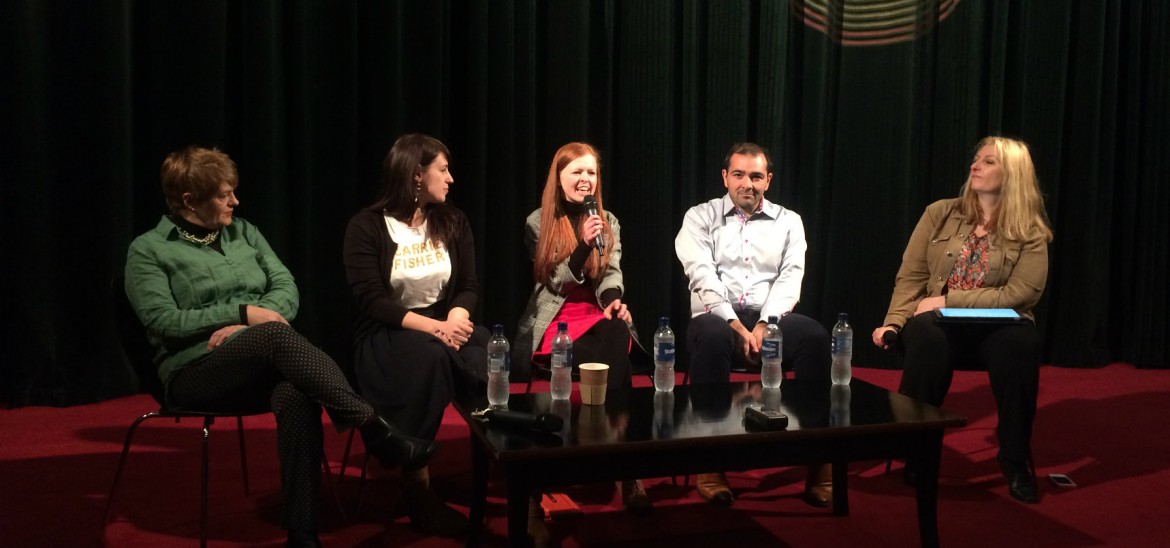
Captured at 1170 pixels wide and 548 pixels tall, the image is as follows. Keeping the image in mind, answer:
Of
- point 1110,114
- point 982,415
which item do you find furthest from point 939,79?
point 982,415

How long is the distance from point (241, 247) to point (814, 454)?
169cm

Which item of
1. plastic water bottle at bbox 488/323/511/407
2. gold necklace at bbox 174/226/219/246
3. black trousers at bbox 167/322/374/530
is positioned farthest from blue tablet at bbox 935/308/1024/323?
gold necklace at bbox 174/226/219/246

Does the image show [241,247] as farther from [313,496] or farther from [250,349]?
[313,496]

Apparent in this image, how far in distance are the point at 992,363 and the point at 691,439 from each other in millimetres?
1397

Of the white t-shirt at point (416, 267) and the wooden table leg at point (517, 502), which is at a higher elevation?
the white t-shirt at point (416, 267)

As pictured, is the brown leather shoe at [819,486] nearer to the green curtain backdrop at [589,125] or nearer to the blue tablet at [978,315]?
the blue tablet at [978,315]

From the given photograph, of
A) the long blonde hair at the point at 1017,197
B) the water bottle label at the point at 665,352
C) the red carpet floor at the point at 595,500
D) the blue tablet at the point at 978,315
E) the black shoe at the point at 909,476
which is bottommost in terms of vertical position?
the red carpet floor at the point at 595,500

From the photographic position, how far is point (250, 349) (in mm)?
2238

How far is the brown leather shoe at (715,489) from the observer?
8.95ft

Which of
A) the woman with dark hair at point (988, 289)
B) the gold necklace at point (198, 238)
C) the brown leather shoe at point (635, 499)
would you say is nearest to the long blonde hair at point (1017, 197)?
the woman with dark hair at point (988, 289)

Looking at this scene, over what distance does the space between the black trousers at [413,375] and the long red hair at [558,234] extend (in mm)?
477

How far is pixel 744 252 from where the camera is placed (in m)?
3.45

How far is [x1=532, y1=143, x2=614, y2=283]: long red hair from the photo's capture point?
323 cm

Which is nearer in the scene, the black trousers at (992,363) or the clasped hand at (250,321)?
the clasped hand at (250,321)
